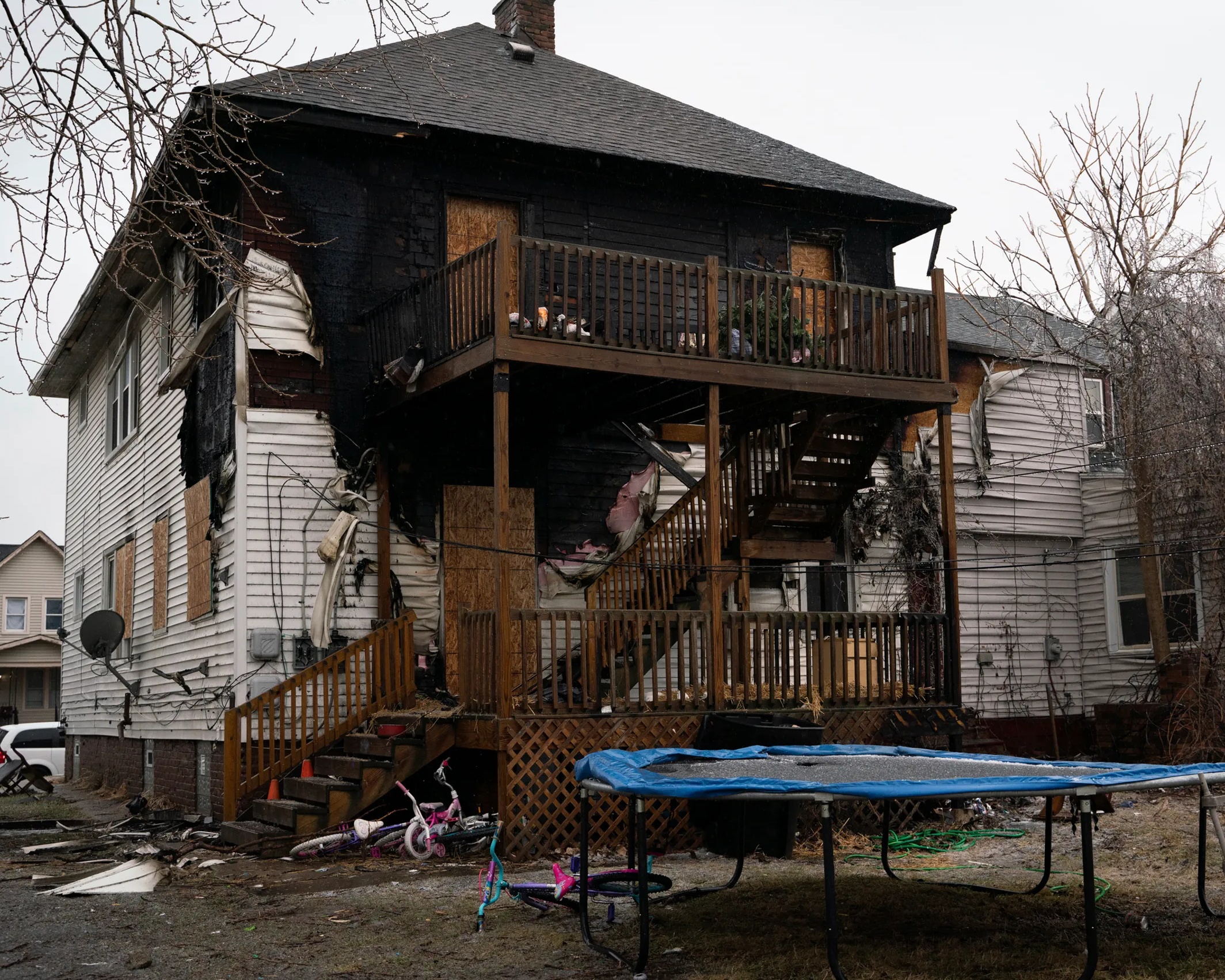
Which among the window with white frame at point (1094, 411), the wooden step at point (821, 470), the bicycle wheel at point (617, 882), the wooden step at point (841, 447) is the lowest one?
the bicycle wheel at point (617, 882)

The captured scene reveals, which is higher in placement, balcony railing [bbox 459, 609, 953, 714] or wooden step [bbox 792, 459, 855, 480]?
wooden step [bbox 792, 459, 855, 480]

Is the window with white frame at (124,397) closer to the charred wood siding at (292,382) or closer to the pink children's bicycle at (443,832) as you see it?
the charred wood siding at (292,382)

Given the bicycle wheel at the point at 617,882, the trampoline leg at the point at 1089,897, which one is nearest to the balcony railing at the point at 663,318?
the bicycle wheel at the point at 617,882

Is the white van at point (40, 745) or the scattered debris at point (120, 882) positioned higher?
the scattered debris at point (120, 882)

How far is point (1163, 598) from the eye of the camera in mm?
17609

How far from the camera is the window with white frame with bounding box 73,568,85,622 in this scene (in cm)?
2191

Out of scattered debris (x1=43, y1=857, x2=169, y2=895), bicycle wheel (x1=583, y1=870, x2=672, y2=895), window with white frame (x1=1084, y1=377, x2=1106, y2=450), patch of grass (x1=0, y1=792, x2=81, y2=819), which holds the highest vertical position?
window with white frame (x1=1084, y1=377, x2=1106, y2=450)

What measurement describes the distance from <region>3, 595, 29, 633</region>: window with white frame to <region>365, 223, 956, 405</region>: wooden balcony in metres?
37.8

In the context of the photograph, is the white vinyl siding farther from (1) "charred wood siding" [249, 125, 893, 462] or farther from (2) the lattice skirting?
(2) the lattice skirting

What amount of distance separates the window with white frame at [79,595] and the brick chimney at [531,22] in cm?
1116

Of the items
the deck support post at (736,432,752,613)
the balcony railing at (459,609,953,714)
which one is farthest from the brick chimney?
the balcony railing at (459,609,953,714)

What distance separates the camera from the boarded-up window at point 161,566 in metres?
16.2

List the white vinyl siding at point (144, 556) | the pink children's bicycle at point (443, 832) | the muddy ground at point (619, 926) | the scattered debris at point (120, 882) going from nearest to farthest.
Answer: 1. the muddy ground at point (619, 926)
2. the scattered debris at point (120, 882)
3. the pink children's bicycle at point (443, 832)
4. the white vinyl siding at point (144, 556)

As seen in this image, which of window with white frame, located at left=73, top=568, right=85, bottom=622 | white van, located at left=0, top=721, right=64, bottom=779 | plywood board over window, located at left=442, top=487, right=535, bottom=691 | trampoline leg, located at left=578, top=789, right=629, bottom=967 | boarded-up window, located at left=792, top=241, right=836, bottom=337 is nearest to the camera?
trampoline leg, located at left=578, top=789, right=629, bottom=967
